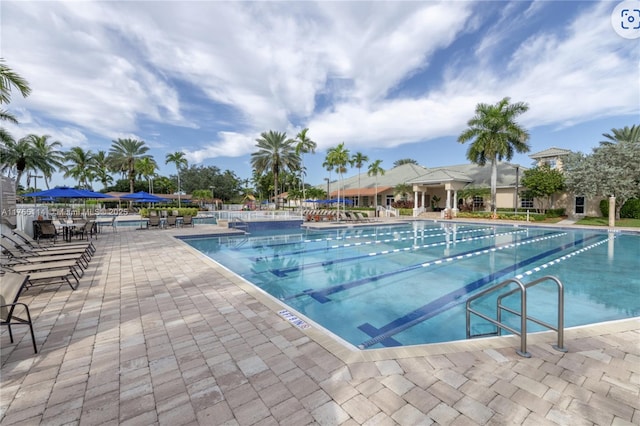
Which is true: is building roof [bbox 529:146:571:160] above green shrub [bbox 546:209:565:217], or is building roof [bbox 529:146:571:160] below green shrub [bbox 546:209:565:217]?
above

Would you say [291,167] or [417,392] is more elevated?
[291,167]

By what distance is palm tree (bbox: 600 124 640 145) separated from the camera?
27469 millimetres

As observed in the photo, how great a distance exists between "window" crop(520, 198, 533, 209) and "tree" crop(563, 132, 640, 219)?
4802 mm

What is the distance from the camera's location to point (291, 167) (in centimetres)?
3419

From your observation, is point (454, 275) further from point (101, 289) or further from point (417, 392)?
point (101, 289)

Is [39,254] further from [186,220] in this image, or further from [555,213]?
[555,213]

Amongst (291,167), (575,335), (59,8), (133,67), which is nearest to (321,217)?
(291,167)

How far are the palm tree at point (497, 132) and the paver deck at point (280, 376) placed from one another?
1000 inches

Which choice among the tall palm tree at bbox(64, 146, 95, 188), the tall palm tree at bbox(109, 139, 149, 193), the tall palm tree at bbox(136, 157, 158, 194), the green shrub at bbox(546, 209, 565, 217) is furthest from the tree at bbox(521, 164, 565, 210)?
the tall palm tree at bbox(64, 146, 95, 188)

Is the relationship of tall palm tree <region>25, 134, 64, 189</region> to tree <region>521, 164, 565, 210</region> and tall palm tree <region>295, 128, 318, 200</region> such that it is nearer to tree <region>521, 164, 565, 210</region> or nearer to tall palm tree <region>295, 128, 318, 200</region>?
tall palm tree <region>295, 128, 318, 200</region>

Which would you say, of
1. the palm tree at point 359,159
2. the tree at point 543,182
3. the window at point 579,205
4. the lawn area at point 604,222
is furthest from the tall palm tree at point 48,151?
the window at point 579,205

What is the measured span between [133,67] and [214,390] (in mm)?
17186

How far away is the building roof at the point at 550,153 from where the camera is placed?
26562 millimetres

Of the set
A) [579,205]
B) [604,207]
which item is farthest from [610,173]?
[579,205]
